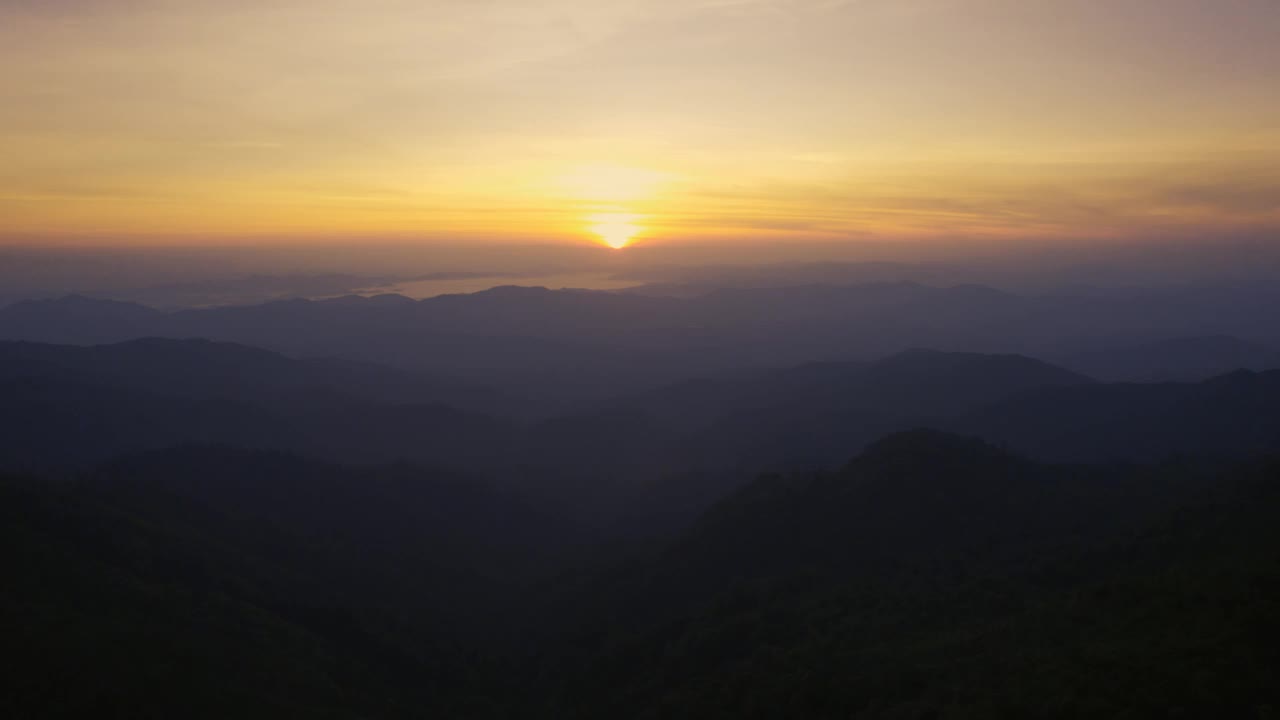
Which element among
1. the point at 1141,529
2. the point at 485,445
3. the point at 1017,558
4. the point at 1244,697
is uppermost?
the point at 1244,697

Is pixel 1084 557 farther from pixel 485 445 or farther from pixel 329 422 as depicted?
pixel 329 422

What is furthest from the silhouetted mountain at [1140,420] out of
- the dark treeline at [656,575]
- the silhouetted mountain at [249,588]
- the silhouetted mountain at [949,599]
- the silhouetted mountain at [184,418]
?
the silhouetted mountain at [184,418]

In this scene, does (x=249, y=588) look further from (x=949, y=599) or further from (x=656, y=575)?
(x=949, y=599)

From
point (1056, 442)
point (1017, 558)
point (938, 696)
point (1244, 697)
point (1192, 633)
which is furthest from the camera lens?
point (1056, 442)

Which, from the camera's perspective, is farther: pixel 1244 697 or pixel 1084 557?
pixel 1084 557

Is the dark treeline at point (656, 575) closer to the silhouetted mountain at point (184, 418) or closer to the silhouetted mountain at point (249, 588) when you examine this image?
the silhouetted mountain at point (249, 588)

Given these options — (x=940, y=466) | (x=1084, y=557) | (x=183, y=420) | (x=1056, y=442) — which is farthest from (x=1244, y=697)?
(x=183, y=420)

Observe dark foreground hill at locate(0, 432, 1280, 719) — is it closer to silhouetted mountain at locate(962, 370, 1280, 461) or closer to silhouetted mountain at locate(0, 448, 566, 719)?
silhouetted mountain at locate(0, 448, 566, 719)

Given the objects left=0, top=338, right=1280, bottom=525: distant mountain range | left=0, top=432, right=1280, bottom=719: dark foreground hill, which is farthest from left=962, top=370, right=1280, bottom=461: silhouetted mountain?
left=0, top=432, right=1280, bottom=719: dark foreground hill

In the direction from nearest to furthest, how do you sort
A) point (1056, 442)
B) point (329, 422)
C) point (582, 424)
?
1. point (1056, 442)
2. point (329, 422)
3. point (582, 424)

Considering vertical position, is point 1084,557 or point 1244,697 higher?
point 1244,697

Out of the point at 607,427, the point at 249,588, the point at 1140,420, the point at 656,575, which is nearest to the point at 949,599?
the point at 656,575
